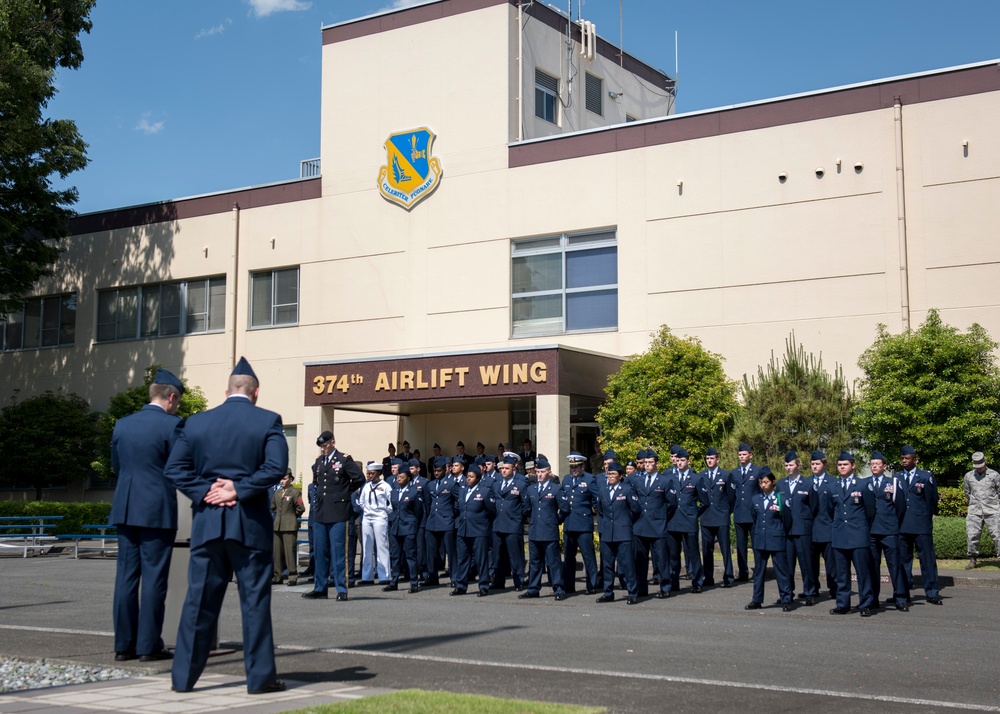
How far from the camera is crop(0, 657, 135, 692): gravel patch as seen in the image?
7430mm

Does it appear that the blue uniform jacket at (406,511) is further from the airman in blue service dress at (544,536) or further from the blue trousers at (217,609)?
the blue trousers at (217,609)

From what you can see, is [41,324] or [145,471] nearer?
[145,471]

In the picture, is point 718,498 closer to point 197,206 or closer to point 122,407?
point 122,407

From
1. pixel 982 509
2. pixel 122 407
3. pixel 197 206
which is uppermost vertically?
pixel 197 206

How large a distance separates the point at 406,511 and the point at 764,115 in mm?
12444

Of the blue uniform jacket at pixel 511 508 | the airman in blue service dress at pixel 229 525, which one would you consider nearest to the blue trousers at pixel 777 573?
the blue uniform jacket at pixel 511 508

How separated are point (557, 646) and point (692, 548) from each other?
6.34 meters

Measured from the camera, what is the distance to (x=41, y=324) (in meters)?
36.5

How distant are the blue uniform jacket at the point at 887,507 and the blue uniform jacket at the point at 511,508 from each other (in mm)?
4736

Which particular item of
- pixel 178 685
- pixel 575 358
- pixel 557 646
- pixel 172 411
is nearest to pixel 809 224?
pixel 575 358

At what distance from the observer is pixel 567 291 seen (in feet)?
86.8

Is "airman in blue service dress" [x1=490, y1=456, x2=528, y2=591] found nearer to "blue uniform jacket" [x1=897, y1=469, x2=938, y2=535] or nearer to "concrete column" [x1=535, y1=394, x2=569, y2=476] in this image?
"blue uniform jacket" [x1=897, y1=469, x2=938, y2=535]

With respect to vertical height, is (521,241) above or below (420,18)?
below

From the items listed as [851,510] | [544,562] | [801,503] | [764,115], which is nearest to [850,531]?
[851,510]
